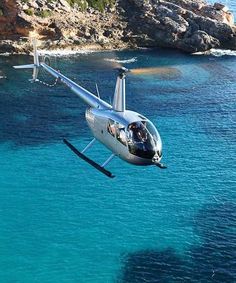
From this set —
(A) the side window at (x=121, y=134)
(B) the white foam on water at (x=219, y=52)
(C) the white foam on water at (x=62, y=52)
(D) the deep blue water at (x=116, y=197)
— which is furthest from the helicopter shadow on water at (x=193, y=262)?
(B) the white foam on water at (x=219, y=52)

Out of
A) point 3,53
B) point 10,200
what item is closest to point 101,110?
point 10,200

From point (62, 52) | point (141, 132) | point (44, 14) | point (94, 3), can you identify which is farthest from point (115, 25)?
point (141, 132)

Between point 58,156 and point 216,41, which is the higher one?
point 216,41

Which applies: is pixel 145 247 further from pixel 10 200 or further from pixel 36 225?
pixel 10 200

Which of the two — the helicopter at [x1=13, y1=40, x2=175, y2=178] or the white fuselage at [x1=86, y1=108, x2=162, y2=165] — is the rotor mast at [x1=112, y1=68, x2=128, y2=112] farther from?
the white fuselage at [x1=86, y1=108, x2=162, y2=165]


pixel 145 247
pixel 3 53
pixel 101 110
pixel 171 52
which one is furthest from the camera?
pixel 171 52

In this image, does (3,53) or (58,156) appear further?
(3,53)
